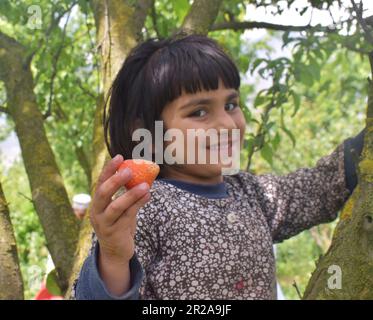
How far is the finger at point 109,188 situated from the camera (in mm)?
714

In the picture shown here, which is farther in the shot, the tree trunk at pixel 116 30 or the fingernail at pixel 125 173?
the tree trunk at pixel 116 30

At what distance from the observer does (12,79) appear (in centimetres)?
172

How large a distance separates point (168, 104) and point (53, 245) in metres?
0.63

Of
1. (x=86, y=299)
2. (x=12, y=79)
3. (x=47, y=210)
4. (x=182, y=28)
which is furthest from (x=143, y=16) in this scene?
(x=86, y=299)

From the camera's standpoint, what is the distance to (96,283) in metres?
0.83

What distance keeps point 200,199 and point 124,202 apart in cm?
39

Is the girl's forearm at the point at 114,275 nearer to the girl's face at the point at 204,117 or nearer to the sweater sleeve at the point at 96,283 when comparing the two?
the sweater sleeve at the point at 96,283

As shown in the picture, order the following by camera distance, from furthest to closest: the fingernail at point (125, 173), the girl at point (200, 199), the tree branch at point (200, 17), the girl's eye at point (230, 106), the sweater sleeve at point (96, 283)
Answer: the tree branch at point (200, 17) → the girl's eye at point (230, 106) → the girl at point (200, 199) → the sweater sleeve at point (96, 283) → the fingernail at point (125, 173)

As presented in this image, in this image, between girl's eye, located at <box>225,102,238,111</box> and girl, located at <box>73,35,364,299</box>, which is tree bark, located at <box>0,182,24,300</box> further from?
girl's eye, located at <box>225,102,238,111</box>

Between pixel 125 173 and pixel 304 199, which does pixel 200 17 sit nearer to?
pixel 304 199

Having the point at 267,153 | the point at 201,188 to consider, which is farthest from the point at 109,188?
the point at 267,153

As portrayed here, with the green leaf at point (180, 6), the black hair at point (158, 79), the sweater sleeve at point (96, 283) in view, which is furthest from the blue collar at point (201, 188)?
the green leaf at point (180, 6)

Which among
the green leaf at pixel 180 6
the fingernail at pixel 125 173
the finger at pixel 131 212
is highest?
the green leaf at pixel 180 6

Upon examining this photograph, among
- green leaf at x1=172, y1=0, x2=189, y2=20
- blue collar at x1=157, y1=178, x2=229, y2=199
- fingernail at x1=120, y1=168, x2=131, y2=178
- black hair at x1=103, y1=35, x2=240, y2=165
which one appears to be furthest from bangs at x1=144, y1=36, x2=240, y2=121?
green leaf at x1=172, y1=0, x2=189, y2=20
